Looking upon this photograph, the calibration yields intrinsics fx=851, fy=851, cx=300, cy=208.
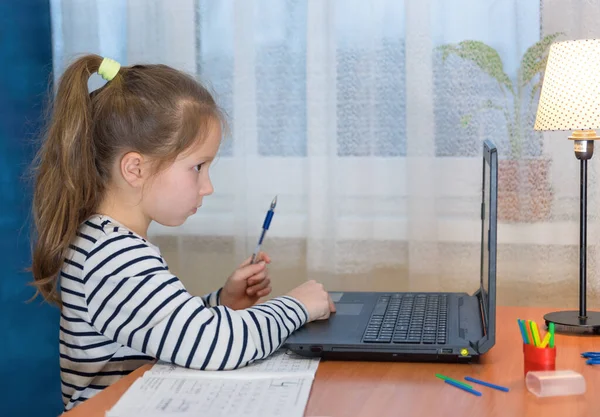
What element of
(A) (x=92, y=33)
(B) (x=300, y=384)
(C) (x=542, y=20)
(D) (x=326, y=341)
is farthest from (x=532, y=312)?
(A) (x=92, y=33)

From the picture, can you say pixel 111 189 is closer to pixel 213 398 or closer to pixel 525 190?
pixel 213 398

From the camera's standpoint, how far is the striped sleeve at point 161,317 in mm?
1064

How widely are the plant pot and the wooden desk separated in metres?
0.74

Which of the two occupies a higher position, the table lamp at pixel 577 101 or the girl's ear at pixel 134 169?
the table lamp at pixel 577 101

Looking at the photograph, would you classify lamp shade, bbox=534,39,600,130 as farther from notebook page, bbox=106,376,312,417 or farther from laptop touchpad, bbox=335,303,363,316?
notebook page, bbox=106,376,312,417

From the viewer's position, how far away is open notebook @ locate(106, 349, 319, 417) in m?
→ 0.92

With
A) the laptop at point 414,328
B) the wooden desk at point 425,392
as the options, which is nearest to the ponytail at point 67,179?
the wooden desk at point 425,392

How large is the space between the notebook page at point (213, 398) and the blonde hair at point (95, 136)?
1.02 ft

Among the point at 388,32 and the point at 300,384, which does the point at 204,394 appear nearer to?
the point at 300,384

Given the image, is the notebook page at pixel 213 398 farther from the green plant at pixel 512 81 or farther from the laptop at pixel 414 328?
the green plant at pixel 512 81

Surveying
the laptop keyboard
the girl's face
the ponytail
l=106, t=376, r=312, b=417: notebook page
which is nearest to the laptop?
the laptop keyboard

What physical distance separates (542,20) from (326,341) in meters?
1.05

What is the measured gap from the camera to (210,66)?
6.76ft

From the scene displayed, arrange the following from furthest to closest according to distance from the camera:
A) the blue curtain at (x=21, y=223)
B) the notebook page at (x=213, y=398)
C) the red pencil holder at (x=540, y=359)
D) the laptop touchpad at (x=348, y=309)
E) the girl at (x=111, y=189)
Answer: the blue curtain at (x=21, y=223)
the laptop touchpad at (x=348, y=309)
the girl at (x=111, y=189)
the red pencil holder at (x=540, y=359)
the notebook page at (x=213, y=398)
